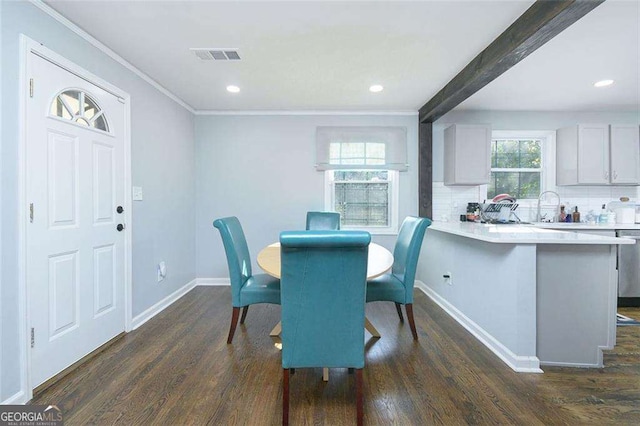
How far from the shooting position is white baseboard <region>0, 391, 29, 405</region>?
5.11ft

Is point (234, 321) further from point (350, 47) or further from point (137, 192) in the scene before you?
point (350, 47)

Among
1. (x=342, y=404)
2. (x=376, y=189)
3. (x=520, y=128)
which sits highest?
(x=520, y=128)

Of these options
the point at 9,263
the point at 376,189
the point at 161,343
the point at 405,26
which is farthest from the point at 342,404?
the point at 376,189

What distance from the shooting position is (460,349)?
7.31 ft

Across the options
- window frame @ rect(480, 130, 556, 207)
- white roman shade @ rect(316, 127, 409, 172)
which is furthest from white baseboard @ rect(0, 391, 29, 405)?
window frame @ rect(480, 130, 556, 207)

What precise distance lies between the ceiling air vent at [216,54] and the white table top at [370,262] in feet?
5.52

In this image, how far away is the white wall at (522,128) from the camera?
12.7 feet

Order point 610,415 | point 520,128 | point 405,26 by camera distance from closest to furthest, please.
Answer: point 610,415 < point 405,26 < point 520,128

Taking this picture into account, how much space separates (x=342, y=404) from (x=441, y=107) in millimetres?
3047

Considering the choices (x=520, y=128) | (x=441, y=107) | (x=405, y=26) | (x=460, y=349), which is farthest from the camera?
(x=520, y=128)

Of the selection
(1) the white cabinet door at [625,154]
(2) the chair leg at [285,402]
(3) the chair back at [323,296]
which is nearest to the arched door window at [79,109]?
(3) the chair back at [323,296]

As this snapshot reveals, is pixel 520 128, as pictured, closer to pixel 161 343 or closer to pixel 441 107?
pixel 441 107

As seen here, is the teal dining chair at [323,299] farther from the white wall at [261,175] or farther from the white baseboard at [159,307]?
the white wall at [261,175]

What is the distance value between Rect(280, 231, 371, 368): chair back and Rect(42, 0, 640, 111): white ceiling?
1.52 metres
